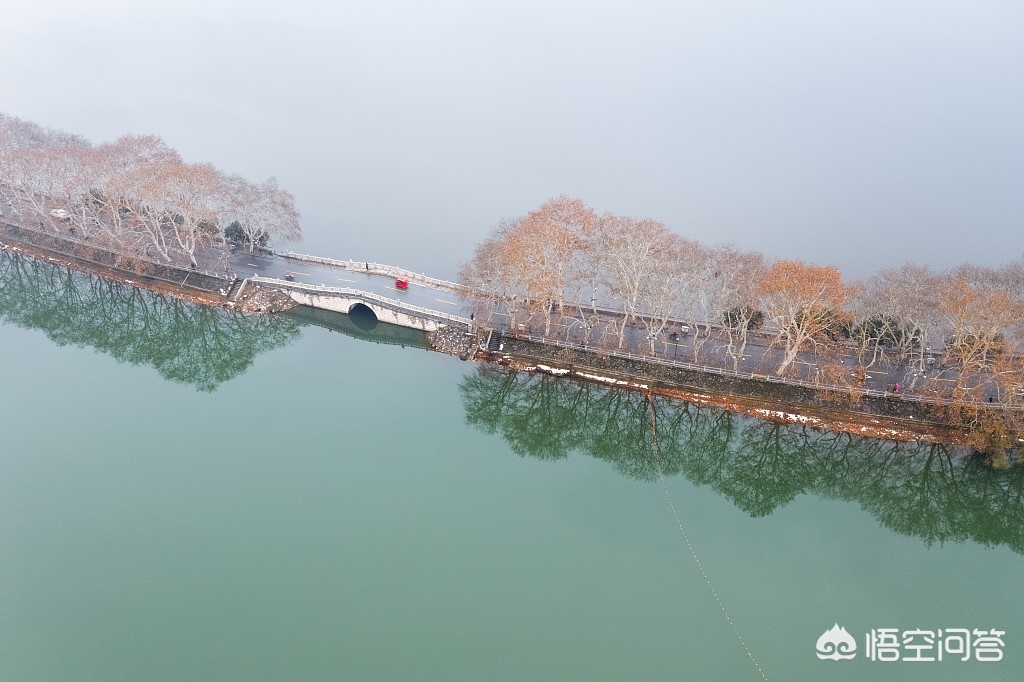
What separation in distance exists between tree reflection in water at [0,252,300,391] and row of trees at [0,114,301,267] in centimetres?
438

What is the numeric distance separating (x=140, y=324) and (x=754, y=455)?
168 feet

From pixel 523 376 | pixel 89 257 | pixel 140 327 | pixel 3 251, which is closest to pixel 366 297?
pixel 523 376

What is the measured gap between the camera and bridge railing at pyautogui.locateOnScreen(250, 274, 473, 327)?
181 feet

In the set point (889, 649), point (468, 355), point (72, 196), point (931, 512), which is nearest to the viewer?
point (889, 649)

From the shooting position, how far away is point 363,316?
59.1 metres

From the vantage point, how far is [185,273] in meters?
60.2

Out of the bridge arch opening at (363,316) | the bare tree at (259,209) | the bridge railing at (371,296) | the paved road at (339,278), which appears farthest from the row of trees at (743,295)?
the bare tree at (259,209)

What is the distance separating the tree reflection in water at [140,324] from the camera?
5478 centimetres

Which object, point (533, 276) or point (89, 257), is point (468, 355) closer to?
point (533, 276)

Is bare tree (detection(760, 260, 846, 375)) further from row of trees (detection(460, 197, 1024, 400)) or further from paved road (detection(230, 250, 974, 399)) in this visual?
paved road (detection(230, 250, 974, 399))

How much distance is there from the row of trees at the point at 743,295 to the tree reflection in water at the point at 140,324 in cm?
1948

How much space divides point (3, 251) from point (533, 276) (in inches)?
2101

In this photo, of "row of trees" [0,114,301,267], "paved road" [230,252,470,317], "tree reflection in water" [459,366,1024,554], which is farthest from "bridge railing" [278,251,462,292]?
"tree reflection in water" [459,366,1024,554]

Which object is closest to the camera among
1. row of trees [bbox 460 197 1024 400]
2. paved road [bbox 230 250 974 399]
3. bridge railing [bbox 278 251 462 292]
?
row of trees [bbox 460 197 1024 400]
